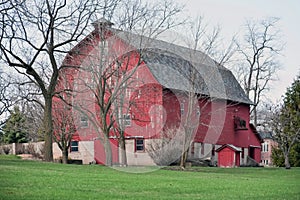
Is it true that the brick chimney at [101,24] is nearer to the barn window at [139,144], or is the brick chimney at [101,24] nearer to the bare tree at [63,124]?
the bare tree at [63,124]

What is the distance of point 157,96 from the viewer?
38.1 m

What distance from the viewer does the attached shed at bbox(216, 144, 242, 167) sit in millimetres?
41562

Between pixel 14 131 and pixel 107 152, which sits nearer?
pixel 107 152

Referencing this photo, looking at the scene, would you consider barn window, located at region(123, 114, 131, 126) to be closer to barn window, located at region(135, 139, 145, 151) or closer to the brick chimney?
barn window, located at region(135, 139, 145, 151)

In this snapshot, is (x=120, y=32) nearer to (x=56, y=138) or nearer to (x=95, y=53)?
(x=95, y=53)

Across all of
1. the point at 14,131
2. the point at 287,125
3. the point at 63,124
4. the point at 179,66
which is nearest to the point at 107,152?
the point at 63,124

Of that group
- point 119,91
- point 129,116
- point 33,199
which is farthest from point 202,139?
point 33,199

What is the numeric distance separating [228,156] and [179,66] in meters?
9.92

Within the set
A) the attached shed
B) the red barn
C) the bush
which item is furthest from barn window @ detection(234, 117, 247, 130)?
the bush

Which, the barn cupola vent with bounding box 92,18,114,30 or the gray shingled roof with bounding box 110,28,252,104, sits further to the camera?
the gray shingled roof with bounding box 110,28,252,104

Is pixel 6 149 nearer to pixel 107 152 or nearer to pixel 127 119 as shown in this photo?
pixel 127 119

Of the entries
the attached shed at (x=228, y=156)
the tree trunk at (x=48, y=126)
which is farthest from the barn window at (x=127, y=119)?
the attached shed at (x=228, y=156)

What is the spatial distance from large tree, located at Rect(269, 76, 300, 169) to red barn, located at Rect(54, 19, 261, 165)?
4.81m

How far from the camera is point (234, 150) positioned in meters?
41.6
